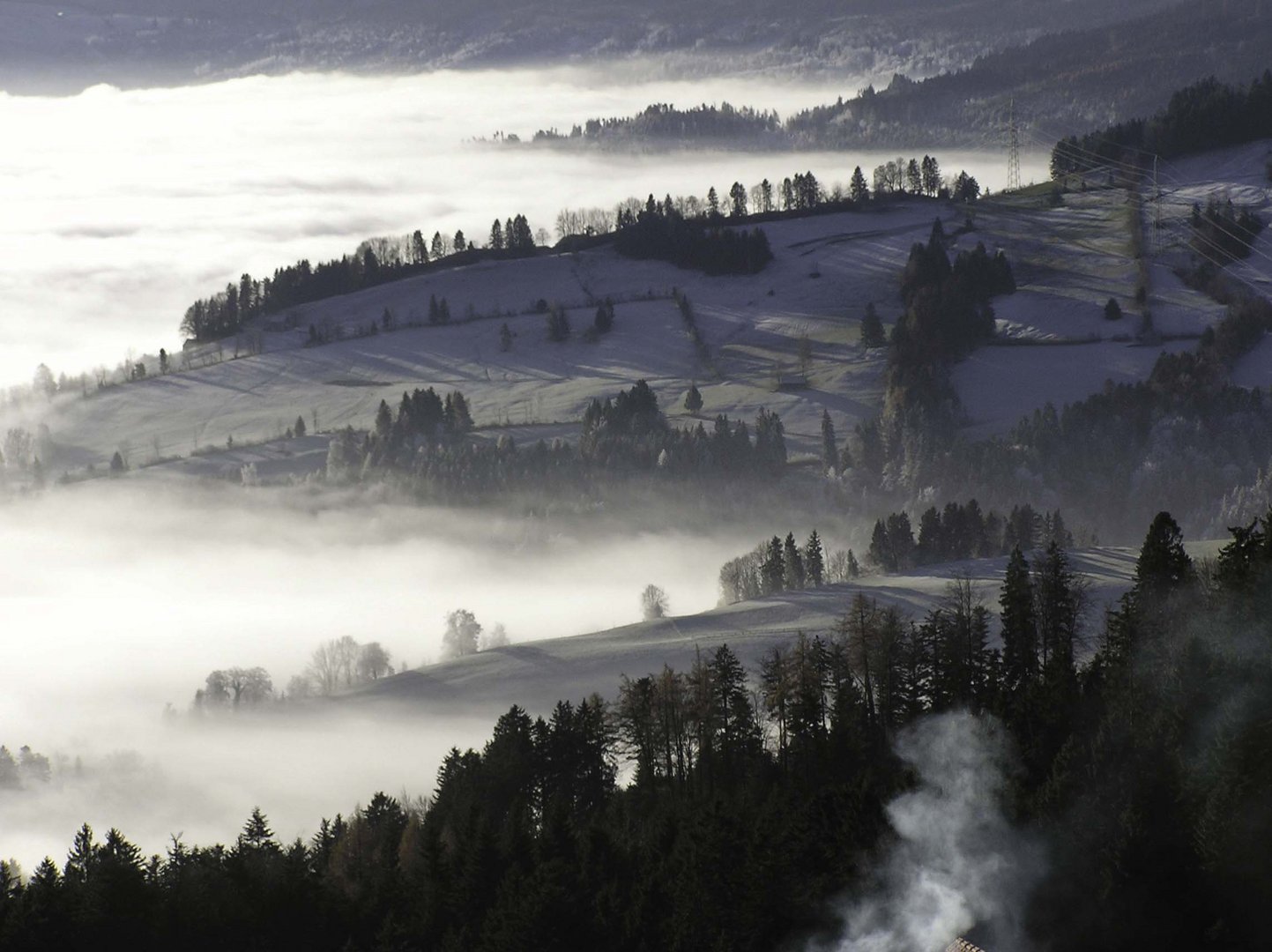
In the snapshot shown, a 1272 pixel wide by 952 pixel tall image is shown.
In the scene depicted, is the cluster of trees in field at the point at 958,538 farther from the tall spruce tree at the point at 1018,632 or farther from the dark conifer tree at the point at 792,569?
the tall spruce tree at the point at 1018,632

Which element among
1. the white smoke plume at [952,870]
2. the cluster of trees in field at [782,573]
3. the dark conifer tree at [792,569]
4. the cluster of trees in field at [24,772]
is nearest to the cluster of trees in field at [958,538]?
the cluster of trees in field at [782,573]

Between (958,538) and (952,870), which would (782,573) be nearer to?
(958,538)

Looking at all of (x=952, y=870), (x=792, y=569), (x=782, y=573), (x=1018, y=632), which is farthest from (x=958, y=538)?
(x=952, y=870)

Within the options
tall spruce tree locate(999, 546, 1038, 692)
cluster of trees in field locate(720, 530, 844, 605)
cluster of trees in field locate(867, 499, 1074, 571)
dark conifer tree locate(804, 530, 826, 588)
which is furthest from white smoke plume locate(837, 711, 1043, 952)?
dark conifer tree locate(804, 530, 826, 588)

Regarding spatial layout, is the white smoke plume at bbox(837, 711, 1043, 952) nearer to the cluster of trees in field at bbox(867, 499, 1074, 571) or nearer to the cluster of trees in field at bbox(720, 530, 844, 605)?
the cluster of trees in field at bbox(867, 499, 1074, 571)

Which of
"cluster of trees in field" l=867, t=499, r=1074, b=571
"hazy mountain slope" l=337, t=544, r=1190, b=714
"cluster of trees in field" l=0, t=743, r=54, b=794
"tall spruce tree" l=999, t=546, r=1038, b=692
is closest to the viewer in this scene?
"tall spruce tree" l=999, t=546, r=1038, b=692

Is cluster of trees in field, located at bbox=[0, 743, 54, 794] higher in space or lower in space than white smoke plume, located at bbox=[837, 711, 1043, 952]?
lower
